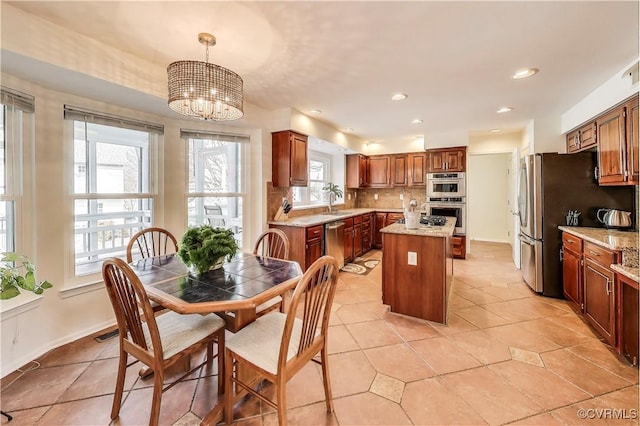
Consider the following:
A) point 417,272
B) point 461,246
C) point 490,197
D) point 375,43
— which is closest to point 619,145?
point 417,272

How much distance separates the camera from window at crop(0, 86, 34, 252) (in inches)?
78.8

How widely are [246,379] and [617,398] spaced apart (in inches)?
92.1

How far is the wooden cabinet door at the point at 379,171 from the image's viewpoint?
6.11 m

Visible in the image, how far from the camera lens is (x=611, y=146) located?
258 cm

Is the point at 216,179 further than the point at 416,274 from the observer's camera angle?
Yes

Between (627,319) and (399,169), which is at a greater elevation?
(399,169)

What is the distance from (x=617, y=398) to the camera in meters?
1.68

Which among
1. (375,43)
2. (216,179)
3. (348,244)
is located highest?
(375,43)

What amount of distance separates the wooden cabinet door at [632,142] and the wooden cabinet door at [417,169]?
3.39m

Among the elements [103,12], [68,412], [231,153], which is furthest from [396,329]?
[103,12]

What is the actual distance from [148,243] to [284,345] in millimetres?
2390

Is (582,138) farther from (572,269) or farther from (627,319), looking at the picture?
(627,319)

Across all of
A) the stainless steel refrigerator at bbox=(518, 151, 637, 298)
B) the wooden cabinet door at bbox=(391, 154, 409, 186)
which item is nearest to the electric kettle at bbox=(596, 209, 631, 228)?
the stainless steel refrigerator at bbox=(518, 151, 637, 298)

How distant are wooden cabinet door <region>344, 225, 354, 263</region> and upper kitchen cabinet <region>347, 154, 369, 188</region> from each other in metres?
1.60
